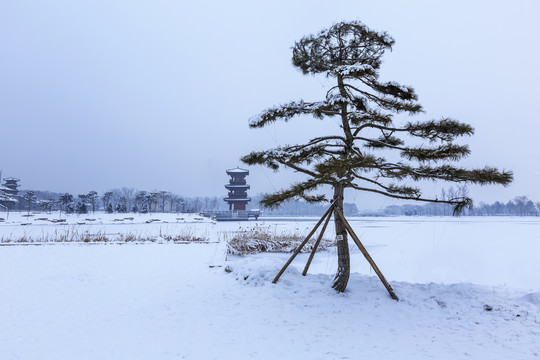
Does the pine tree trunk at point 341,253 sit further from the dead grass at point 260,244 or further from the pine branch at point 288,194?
the dead grass at point 260,244

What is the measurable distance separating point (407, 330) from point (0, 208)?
71.1 m

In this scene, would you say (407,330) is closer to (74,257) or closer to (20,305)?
(20,305)

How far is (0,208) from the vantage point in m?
54.4

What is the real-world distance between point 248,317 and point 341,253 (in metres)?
2.45

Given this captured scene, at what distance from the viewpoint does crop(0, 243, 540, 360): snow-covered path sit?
4.14 metres

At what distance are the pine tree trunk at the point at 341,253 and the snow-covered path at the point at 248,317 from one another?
0.27 m

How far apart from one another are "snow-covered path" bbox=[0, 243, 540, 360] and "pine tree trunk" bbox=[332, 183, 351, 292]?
0.88 ft

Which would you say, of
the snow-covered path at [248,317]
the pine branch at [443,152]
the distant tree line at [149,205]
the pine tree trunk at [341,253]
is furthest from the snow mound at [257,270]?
the distant tree line at [149,205]

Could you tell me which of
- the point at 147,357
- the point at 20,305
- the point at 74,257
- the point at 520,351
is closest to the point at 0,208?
the point at 74,257

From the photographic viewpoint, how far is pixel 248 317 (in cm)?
533

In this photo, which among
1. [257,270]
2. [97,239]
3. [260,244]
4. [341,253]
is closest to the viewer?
[341,253]

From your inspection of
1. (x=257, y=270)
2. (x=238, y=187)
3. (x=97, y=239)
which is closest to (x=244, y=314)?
(x=257, y=270)

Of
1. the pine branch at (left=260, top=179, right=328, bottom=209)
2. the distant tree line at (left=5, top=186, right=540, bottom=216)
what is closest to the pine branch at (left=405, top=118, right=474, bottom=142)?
the pine branch at (left=260, top=179, right=328, bottom=209)

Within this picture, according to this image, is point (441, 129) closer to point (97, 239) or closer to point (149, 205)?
point (97, 239)
